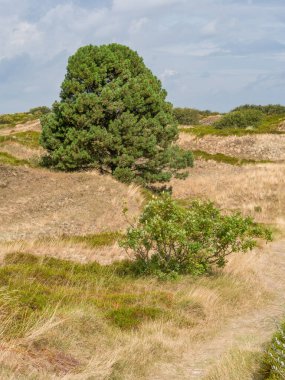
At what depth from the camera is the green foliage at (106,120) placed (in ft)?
89.3

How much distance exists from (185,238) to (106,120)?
635 inches

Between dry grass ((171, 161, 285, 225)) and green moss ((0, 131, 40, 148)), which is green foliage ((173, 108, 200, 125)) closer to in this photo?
green moss ((0, 131, 40, 148))

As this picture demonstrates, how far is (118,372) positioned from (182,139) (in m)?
51.1

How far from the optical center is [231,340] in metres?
10.2

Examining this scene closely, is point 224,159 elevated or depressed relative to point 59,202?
depressed

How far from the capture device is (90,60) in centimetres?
2789

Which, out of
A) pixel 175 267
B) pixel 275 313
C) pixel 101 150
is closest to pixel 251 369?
pixel 275 313

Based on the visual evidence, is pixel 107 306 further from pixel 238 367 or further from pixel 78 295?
pixel 238 367

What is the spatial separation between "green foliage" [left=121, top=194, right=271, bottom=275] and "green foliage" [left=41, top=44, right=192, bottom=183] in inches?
523

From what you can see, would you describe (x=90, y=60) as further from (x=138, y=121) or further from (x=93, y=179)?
(x=93, y=179)

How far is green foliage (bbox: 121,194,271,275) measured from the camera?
1358 centimetres

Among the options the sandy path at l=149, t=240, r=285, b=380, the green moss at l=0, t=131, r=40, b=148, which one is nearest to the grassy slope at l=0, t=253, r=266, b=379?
the sandy path at l=149, t=240, r=285, b=380

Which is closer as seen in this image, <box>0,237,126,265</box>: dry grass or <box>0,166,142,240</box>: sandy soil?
<box>0,237,126,265</box>: dry grass

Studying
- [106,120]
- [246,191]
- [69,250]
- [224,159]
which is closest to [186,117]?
[224,159]
